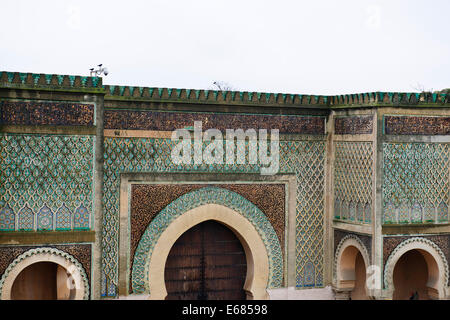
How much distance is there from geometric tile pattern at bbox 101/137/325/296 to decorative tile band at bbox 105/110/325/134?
16 cm

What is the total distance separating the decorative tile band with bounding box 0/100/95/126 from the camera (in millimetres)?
7020

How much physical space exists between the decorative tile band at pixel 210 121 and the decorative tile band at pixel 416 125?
0.96 meters

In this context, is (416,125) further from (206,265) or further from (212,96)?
(206,265)

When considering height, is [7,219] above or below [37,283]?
above

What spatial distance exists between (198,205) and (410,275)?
119 inches

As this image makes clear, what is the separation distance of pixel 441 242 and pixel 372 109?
1783 mm

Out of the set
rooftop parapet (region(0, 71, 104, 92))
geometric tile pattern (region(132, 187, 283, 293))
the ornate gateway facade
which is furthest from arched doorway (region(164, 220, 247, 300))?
rooftop parapet (region(0, 71, 104, 92))

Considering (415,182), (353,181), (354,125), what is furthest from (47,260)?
(415,182)

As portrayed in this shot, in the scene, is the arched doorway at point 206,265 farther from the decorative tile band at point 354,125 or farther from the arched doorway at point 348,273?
the decorative tile band at point 354,125

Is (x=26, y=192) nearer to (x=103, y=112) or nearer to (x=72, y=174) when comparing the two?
(x=72, y=174)

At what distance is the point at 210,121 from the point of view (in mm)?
8242

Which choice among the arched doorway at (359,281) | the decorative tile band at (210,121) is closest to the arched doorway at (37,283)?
the decorative tile band at (210,121)

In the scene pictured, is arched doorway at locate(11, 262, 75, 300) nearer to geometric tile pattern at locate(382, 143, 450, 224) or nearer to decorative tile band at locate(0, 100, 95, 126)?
decorative tile band at locate(0, 100, 95, 126)

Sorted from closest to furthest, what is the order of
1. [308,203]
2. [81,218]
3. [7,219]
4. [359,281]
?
1. [7,219]
2. [81,218]
3. [308,203]
4. [359,281]
